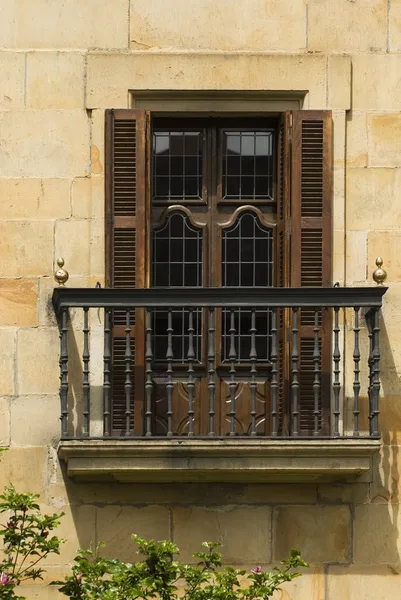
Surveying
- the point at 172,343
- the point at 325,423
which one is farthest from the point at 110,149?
the point at 325,423

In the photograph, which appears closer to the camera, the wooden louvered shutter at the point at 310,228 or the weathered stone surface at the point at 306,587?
the weathered stone surface at the point at 306,587

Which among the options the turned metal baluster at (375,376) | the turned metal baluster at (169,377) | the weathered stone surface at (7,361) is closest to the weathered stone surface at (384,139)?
the turned metal baluster at (375,376)

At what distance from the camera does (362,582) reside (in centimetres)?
1611

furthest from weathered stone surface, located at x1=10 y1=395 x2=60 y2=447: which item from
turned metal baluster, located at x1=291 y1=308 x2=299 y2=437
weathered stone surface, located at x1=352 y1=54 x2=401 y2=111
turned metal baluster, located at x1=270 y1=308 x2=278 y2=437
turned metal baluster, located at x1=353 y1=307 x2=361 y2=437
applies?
weathered stone surface, located at x1=352 y1=54 x2=401 y2=111

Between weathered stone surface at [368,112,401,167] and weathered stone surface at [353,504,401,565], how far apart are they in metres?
2.72

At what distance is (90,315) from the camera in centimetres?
1639

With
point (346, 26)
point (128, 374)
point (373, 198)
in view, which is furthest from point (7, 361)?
point (346, 26)

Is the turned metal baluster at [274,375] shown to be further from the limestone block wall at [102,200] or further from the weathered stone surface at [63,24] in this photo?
the weathered stone surface at [63,24]

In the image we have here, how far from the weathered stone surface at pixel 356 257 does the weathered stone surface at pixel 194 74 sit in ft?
3.51

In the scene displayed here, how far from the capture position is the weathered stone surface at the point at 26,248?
1639 centimetres

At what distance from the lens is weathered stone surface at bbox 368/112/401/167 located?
54.3 ft

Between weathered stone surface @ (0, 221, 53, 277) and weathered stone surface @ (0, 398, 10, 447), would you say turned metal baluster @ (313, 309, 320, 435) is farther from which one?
weathered stone surface @ (0, 398, 10, 447)

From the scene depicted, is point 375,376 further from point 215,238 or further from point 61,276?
point 61,276

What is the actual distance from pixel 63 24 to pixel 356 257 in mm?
2918
